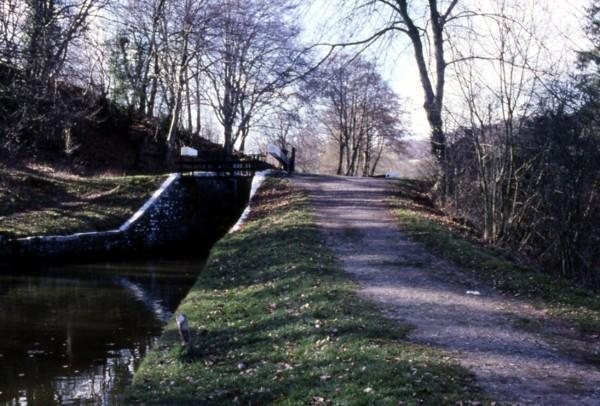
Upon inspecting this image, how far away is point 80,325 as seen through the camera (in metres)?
11.5

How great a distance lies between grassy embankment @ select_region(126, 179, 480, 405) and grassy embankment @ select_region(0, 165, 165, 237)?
29.7ft

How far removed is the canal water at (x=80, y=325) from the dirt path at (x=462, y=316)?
3.96 meters

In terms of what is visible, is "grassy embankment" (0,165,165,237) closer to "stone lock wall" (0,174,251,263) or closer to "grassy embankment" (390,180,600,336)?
"stone lock wall" (0,174,251,263)

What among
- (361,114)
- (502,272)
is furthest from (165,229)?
(361,114)

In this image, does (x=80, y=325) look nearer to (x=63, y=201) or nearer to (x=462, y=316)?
(x=462, y=316)

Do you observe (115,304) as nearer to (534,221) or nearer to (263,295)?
(263,295)

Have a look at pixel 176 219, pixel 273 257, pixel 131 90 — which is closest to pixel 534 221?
pixel 273 257

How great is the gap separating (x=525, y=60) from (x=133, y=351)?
10.2 metres

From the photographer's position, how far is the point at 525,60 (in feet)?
45.6

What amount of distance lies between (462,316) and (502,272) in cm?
332

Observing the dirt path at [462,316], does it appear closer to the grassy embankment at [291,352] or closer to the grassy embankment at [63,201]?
the grassy embankment at [291,352]

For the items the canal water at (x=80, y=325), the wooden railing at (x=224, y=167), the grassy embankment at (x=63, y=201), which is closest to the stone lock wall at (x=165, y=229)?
the wooden railing at (x=224, y=167)

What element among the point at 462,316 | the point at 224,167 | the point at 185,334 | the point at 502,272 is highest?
the point at 224,167

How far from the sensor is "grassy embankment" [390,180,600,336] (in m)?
9.27
